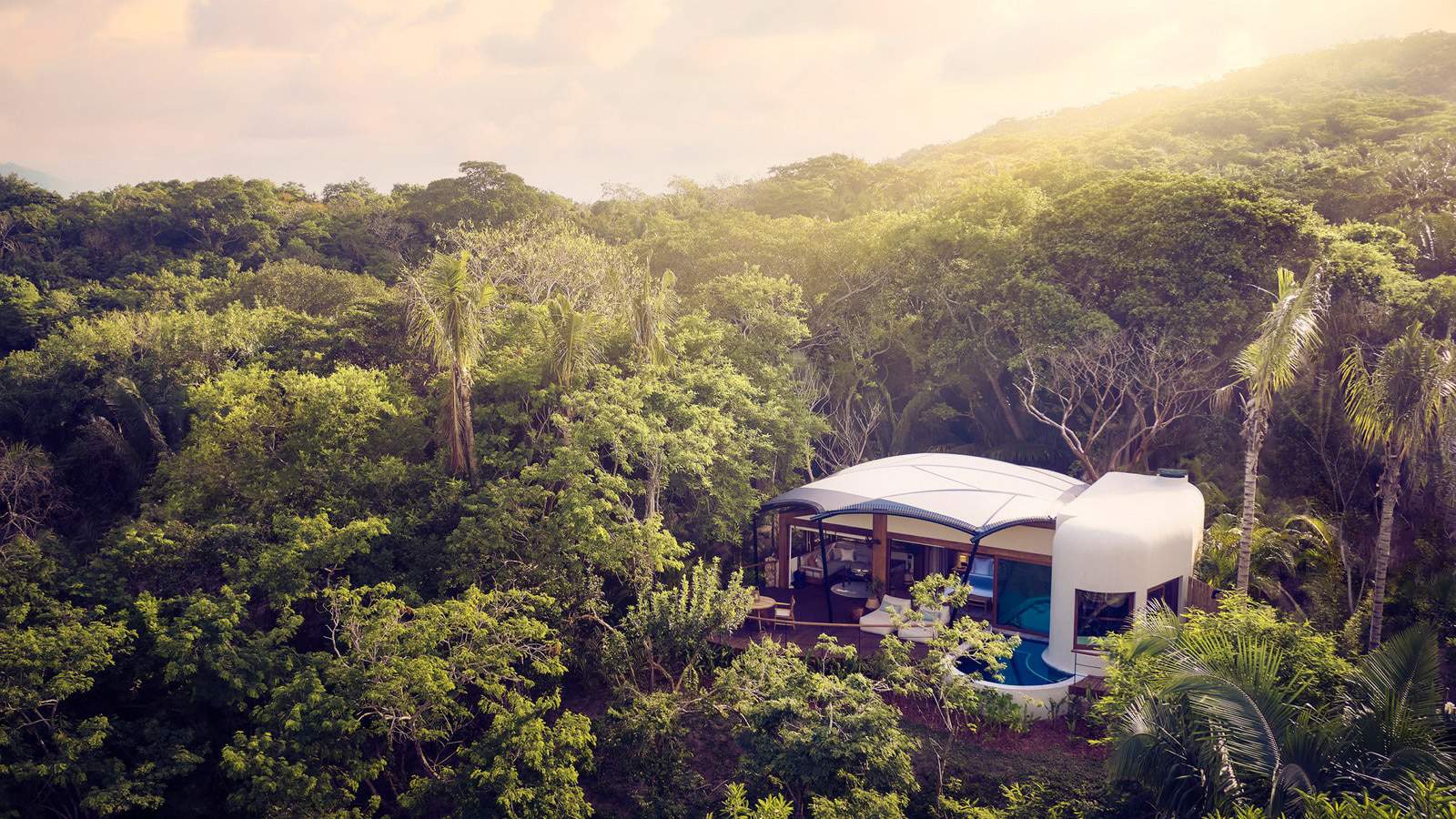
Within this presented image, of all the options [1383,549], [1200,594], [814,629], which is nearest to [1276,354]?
[1383,549]

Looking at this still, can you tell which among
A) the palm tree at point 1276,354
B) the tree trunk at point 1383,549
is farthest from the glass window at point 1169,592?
the tree trunk at point 1383,549

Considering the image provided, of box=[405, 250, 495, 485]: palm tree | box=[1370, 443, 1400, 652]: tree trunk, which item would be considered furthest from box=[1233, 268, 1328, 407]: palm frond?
box=[405, 250, 495, 485]: palm tree

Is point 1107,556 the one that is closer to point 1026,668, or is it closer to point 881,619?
point 1026,668

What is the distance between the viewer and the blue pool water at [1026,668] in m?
14.9

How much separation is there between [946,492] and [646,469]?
6.48 meters

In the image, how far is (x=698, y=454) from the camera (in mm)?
17594

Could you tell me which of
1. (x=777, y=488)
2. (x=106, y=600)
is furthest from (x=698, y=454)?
(x=106, y=600)

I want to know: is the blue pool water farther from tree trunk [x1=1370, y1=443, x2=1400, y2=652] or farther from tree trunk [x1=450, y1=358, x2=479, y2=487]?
tree trunk [x1=450, y1=358, x2=479, y2=487]

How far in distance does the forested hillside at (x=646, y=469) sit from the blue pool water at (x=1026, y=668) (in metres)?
1.47

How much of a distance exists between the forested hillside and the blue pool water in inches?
58.0

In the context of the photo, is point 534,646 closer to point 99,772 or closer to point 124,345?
point 99,772

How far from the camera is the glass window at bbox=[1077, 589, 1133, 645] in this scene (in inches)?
604

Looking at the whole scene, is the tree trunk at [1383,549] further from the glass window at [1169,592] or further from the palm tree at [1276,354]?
the glass window at [1169,592]

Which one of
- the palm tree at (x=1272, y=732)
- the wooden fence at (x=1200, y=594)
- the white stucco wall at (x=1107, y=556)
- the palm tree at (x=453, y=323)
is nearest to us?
the palm tree at (x=1272, y=732)
